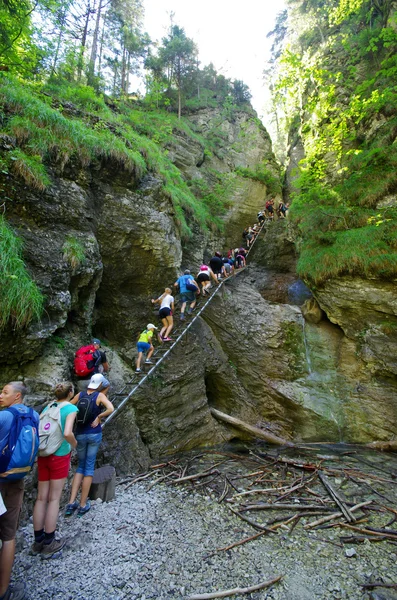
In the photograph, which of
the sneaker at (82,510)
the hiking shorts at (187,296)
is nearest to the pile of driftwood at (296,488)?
the sneaker at (82,510)

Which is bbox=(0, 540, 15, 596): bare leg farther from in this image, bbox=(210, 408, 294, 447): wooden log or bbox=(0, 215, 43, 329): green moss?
bbox=(210, 408, 294, 447): wooden log

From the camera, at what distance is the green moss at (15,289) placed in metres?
4.78

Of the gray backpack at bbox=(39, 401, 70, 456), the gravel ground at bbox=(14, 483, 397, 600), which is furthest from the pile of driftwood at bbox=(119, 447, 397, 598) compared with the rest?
the gray backpack at bbox=(39, 401, 70, 456)

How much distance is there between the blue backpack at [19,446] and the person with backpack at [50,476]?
58 centimetres

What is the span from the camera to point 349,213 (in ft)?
34.9

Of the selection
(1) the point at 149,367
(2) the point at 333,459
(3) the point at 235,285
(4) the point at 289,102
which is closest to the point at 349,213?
(3) the point at 235,285

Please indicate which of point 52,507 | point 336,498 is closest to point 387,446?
point 336,498

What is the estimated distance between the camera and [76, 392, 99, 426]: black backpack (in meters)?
4.11

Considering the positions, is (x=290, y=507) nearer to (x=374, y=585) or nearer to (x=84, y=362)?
(x=374, y=585)

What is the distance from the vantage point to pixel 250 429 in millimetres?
9102

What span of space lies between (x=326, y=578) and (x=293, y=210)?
1253 centimetres

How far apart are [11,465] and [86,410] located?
1.63 m

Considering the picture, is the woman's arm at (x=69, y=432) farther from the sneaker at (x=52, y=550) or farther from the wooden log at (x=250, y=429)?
the wooden log at (x=250, y=429)

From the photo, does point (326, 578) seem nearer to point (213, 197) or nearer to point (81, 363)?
point (81, 363)
